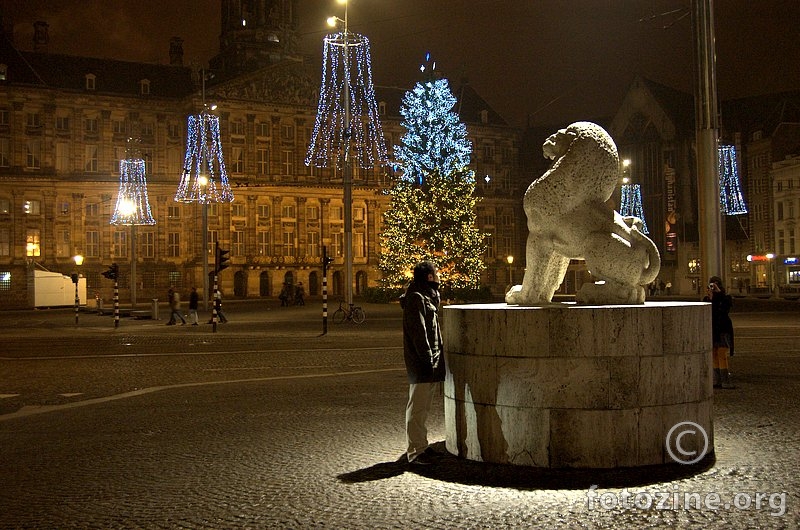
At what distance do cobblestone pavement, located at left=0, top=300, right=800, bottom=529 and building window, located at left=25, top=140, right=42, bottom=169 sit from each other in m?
55.9

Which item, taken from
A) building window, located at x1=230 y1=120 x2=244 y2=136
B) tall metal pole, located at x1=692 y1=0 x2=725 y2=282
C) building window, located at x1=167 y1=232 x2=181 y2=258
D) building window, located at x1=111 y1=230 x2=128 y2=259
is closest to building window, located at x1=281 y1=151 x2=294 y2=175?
building window, located at x1=230 y1=120 x2=244 y2=136

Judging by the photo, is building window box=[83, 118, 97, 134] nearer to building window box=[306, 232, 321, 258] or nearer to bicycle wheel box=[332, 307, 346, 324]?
building window box=[306, 232, 321, 258]

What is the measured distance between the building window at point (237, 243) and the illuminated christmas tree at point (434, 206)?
2836 centimetres

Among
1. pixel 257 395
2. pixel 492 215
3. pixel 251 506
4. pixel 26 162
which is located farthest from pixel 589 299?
pixel 492 215

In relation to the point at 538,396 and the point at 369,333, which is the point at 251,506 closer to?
the point at 538,396

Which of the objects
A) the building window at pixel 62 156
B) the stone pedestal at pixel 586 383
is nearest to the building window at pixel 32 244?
the building window at pixel 62 156

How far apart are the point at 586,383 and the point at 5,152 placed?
66.0m

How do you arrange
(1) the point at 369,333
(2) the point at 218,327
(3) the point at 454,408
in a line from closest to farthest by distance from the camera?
(3) the point at 454,408 → (1) the point at 369,333 → (2) the point at 218,327

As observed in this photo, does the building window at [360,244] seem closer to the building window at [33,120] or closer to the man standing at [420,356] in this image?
the building window at [33,120]

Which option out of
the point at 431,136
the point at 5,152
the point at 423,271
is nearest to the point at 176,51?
the point at 5,152

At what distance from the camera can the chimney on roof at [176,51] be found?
257 ft

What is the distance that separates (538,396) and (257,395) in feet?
19.1

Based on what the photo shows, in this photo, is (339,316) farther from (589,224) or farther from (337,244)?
(337,244)

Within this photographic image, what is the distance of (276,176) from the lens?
237ft
